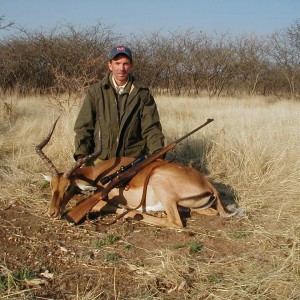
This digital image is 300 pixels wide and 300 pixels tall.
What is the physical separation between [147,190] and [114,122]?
3.77 feet

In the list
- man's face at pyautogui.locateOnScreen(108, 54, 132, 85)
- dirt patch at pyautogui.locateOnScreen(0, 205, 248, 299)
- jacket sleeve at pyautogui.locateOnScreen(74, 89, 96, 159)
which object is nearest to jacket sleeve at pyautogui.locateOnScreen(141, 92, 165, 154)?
man's face at pyautogui.locateOnScreen(108, 54, 132, 85)

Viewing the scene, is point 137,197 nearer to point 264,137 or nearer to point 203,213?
point 203,213

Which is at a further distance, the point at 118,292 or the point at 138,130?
the point at 138,130

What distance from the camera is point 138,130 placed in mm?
5602

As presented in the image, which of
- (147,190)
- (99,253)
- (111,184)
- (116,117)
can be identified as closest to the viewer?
(99,253)

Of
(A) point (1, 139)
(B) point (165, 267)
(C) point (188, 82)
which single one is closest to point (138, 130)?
(B) point (165, 267)

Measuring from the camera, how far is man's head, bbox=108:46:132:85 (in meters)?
5.18

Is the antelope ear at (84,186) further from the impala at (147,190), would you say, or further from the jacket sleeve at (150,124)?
the jacket sleeve at (150,124)

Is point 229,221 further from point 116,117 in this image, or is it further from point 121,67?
point 121,67

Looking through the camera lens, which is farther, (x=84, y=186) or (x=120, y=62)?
(x=120, y=62)

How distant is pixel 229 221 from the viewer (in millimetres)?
4594

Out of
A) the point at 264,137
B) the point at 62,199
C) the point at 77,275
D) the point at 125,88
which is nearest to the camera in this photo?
the point at 77,275

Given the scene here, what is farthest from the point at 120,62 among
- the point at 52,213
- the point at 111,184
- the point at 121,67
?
the point at 52,213

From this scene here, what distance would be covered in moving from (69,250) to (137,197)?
127 centimetres
